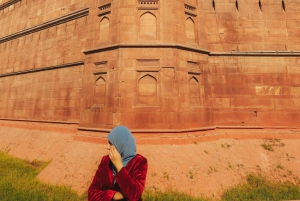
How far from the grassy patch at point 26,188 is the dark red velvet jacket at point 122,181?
4136 millimetres

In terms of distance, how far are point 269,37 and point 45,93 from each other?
41.1ft

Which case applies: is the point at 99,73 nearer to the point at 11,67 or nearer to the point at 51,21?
the point at 51,21

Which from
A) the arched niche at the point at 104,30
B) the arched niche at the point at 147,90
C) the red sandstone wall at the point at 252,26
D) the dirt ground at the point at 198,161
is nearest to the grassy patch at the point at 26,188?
the dirt ground at the point at 198,161

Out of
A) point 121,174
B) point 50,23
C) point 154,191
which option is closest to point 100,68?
point 154,191

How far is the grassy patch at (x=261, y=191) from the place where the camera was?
563cm

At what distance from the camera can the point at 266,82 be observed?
8.64 metres

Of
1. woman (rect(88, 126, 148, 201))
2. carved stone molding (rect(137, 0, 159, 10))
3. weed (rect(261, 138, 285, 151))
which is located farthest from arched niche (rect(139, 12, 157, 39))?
weed (rect(261, 138, 285, 151))

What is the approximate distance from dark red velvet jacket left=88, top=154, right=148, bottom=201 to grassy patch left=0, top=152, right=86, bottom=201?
13.6 ft

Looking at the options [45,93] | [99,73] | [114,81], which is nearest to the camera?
[114,81]

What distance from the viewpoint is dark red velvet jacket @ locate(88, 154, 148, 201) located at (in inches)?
74.7

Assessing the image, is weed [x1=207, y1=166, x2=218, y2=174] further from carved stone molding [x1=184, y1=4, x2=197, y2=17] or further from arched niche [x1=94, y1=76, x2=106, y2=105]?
carved stone molding [x1=184, y1=4, x2=197, y2=17]

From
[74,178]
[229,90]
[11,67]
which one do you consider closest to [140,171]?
[74,178]

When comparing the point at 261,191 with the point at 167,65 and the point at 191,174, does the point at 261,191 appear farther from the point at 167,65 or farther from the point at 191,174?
the point at 167,65

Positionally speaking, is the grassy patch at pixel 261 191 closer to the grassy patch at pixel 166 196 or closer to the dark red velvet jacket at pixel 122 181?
the grassy patch at pixel 166 196
